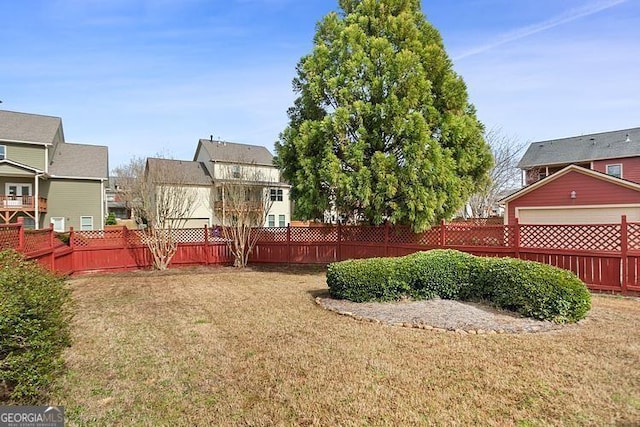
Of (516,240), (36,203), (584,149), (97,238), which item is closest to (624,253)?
(516,240)

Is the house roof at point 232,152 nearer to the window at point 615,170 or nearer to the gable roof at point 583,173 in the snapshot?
the gable roof at point 583,173

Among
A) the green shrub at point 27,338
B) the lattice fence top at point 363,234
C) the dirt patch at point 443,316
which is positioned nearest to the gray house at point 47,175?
the lattice fence top at point 363,234

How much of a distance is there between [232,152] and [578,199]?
80.6ft

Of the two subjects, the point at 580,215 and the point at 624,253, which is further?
Result: the point at 580,215

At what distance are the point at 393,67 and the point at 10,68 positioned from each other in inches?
474

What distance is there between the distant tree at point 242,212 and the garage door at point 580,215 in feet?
36.6

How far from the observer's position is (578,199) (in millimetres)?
14703

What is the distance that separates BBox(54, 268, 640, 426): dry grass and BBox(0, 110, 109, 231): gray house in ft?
68.2

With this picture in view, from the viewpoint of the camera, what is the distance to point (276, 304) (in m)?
6.96

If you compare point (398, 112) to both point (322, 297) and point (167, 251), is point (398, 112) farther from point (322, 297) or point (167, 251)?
point (167, 251)

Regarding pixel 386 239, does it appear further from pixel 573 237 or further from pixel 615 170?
pixel 615 170

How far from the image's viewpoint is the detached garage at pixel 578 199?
44.8 feet

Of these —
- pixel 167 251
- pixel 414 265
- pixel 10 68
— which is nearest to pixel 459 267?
pixel 414 265

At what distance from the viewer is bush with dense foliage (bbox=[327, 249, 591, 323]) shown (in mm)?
5797
